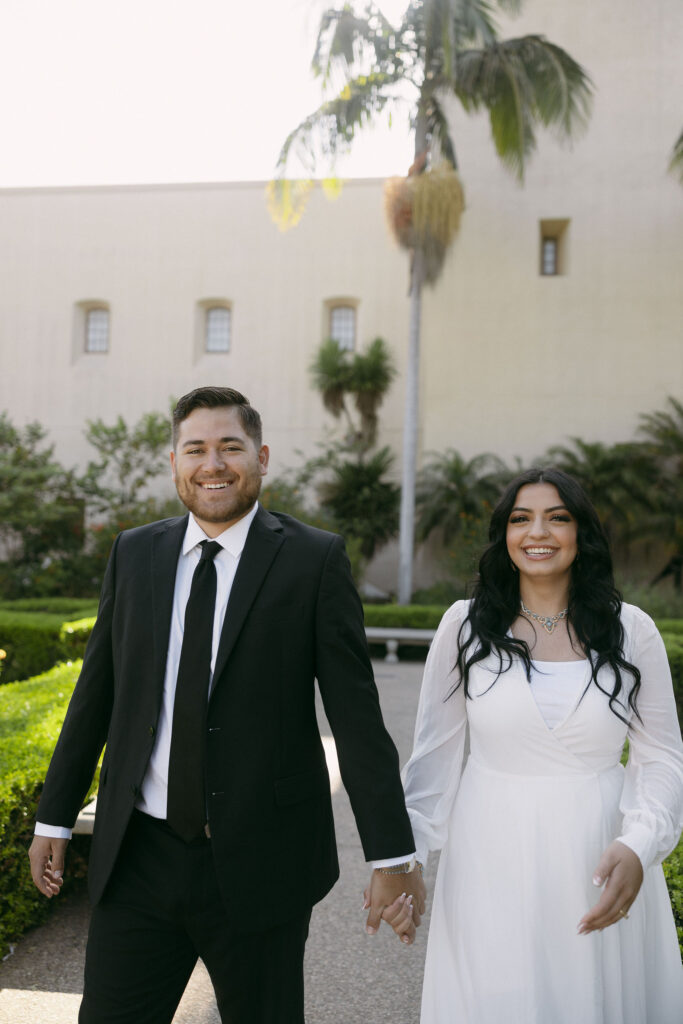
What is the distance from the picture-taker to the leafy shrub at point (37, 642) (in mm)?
9305

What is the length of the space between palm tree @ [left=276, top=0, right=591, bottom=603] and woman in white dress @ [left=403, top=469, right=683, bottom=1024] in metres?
11.9

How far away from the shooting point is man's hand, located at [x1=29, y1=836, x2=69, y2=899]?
2221mm

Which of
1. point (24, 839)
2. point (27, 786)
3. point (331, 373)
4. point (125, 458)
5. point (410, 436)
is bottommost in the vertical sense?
point (24, 839)

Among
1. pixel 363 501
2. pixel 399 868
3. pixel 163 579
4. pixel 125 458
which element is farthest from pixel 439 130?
pixel 399 868

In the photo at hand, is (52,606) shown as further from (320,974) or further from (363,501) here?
(320,974)

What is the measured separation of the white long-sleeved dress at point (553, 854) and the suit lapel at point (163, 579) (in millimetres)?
816

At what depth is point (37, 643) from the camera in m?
9.57

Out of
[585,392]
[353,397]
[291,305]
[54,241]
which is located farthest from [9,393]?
[585,392]

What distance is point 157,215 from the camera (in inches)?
706

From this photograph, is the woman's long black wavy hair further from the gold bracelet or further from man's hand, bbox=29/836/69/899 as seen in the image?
man's hand, bbox=29/836/69/899

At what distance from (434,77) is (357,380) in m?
5.21

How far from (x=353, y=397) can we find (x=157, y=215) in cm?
584

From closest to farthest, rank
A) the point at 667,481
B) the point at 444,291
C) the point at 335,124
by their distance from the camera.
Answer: the point at 335,124
the point at 667,481
the point at 444,291

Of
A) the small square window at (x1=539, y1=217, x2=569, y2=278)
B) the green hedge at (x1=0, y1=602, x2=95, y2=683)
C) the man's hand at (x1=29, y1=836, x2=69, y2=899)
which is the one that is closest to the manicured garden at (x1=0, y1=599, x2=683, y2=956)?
the man's hand at (x1=29, y1=836, x2=69, y2=899)
